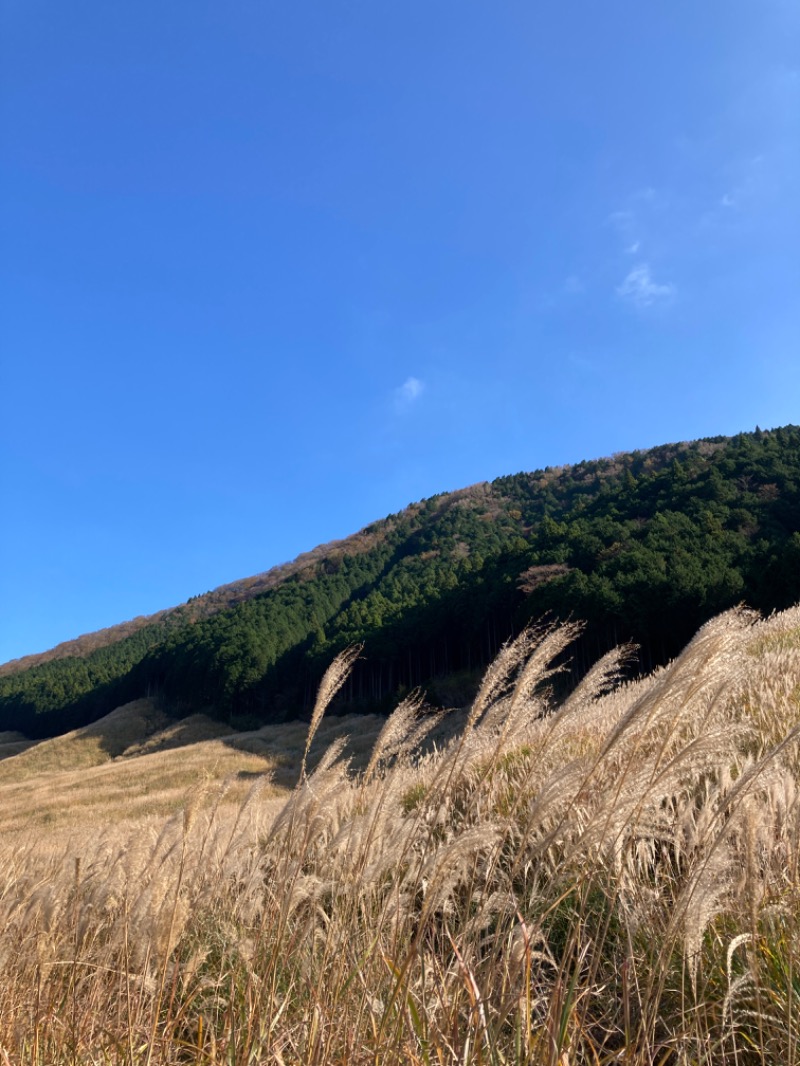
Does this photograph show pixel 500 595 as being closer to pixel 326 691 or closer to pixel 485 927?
pixel 326 691

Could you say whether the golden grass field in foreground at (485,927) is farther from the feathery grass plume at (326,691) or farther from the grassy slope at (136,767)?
the grassy slope at (136,767)

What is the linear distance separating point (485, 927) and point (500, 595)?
50.4m

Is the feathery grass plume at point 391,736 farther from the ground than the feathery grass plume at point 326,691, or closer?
closer

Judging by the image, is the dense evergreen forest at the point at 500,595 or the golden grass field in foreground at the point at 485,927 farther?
the dense evergreen forest at the point at 500,595

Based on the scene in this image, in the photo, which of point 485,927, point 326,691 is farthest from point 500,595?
point 485,927

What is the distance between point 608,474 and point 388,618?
7085 centimetres

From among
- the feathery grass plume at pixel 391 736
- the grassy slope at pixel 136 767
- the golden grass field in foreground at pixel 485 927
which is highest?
the feathery grass plume at pixel 391 736

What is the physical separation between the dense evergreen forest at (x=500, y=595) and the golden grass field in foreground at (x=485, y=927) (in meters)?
2.62

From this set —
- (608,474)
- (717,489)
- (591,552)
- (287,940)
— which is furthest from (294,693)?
(608,474)

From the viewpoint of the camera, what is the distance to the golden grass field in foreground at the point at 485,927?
1.80 m

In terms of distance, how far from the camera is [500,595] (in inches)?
2060

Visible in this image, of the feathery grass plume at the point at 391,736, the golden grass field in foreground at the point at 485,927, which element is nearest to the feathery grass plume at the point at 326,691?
the golden grass field in foreground at the point at 485,927

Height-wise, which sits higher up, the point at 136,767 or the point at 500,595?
the point at 500,595

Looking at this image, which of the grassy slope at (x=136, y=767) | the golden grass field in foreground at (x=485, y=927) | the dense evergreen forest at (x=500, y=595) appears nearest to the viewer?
the golden grass field in foreground at (x=485, y=927)
